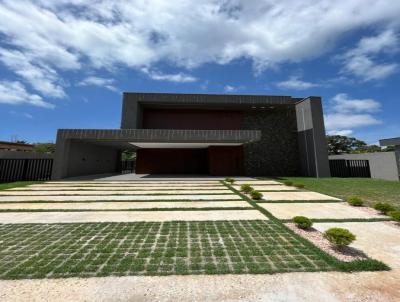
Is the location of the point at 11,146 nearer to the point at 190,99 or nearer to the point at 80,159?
the point at 80,159

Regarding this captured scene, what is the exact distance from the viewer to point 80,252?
3979mm

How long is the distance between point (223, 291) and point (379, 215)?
722cm

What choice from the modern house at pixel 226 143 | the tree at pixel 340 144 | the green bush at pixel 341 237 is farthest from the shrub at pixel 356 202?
the tree at pixel 340 144

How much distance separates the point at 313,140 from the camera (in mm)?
21844

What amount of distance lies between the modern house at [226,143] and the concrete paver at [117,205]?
13.0 m

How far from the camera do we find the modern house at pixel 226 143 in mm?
22188

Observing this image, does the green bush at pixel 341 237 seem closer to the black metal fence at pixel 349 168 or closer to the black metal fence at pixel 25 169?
the black metal fence at pixel 25 169

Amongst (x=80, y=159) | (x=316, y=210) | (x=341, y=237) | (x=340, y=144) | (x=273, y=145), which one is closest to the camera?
(x=341, y=237)

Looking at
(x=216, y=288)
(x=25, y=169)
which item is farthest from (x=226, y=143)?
(x=25, y=169)

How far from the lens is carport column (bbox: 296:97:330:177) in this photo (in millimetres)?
21469

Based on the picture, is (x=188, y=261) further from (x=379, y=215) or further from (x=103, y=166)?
(x=103, y=166)

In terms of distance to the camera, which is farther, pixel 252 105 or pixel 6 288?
pixel 252 105

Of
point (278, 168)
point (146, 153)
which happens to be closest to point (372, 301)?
point (278, 168)

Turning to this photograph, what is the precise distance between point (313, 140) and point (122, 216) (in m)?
22.1
